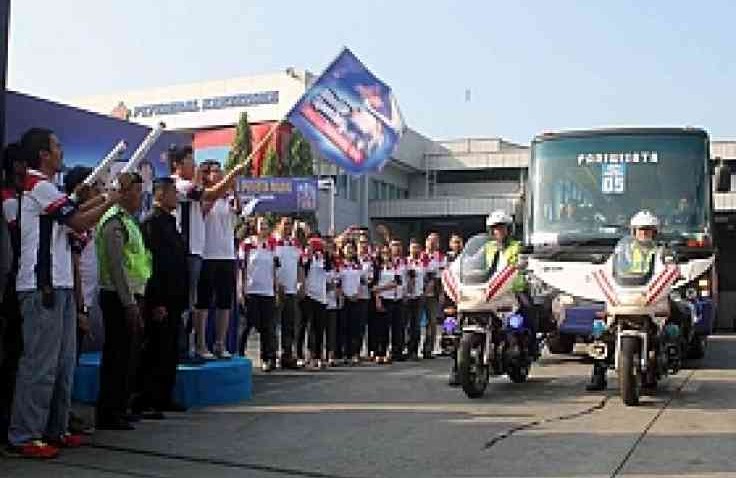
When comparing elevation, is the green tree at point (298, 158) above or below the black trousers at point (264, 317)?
above

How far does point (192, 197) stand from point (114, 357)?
5.81 feet

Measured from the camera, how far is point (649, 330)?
334 inches

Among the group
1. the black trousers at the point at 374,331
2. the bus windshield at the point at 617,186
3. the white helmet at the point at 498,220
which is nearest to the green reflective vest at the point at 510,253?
the white helmet at the point at 498,220

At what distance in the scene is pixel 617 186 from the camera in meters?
12.2

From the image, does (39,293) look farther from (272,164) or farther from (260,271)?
(272,164)

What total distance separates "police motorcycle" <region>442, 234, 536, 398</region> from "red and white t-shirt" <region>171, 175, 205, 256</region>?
2427mm

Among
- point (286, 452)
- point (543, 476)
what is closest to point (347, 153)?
point (286, 452)

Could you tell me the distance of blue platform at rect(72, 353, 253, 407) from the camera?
7.96 metres

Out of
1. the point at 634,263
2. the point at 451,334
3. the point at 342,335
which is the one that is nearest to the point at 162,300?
the point at 451,334

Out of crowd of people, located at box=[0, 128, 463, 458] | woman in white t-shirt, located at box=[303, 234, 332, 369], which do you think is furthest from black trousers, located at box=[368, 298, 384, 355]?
woman in white t-shirt, located at box=[303, 234, 332, 369]

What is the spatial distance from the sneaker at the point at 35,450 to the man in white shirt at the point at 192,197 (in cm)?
247

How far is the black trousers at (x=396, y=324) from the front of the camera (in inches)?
520

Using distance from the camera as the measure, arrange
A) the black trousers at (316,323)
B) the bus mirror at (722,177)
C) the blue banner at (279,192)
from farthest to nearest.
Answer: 1. the blue banner at (279,192)
2. the bus mirror at (722,177)
3. the black trousers at (316,323)

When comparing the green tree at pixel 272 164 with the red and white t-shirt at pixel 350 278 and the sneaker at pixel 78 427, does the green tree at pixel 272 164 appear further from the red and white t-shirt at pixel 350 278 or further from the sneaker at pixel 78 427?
the sneaker at pixel 78 427
